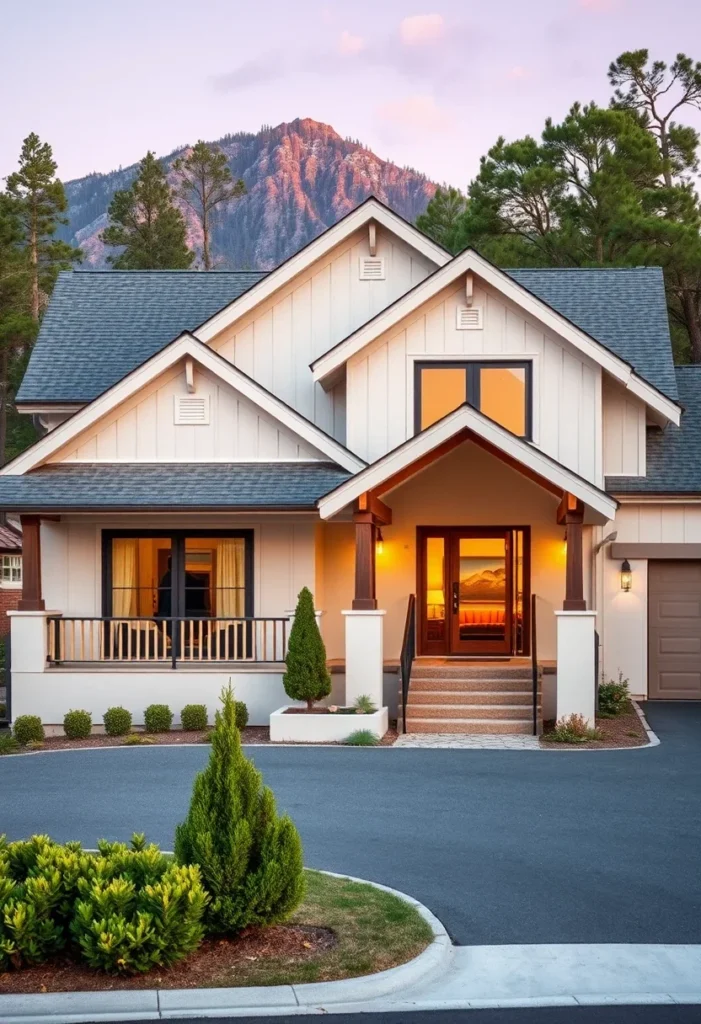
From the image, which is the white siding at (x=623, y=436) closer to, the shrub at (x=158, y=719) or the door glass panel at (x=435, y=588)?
the door glass panel at (x=435, y=588)

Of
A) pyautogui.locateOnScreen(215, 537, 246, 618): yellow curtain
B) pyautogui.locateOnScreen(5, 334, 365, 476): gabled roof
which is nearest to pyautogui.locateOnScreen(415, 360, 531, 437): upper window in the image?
pyautogui.locateOnScreen(5, 334, 365, 476): gabled roof

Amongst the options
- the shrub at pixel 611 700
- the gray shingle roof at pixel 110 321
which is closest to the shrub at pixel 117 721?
the gray shingle roof at pixel 110 321

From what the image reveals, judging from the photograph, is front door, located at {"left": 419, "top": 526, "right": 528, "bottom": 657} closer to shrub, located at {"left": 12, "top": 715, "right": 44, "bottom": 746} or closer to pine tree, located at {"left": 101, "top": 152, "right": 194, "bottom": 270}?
shrub, located at {"left": 12, "top": 715, "right": 44, "bottom": 746}

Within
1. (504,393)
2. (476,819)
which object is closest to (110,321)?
(504,393)

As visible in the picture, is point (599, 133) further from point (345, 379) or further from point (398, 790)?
point (398, 790)

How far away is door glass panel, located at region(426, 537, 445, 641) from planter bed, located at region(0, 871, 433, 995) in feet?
40.1

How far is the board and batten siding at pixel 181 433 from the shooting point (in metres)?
19.8

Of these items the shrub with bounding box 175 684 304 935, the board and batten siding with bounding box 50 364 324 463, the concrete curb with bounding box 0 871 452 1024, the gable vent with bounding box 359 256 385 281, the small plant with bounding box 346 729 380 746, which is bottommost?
the small plant with bounding box 346 729 380 746

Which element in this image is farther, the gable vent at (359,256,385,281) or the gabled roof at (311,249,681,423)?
the gable vent at (359,256,385,281)

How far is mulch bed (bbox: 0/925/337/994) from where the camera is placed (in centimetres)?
695

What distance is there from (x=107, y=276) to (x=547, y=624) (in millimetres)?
11704

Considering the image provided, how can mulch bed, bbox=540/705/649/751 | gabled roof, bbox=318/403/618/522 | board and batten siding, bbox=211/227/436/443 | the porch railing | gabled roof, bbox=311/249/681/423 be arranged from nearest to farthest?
mulch bed, bbox=540/705/649/751 → gabled roof, bbox=318/403/618/522 → the porch railing → gabled roof, bbox=311/249/681/423 → board and batten siding, bbox=211/227/436/443

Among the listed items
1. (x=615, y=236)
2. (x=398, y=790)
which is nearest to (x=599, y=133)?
(x=615, y=236)

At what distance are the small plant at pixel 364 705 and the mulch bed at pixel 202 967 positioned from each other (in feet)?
30.2
